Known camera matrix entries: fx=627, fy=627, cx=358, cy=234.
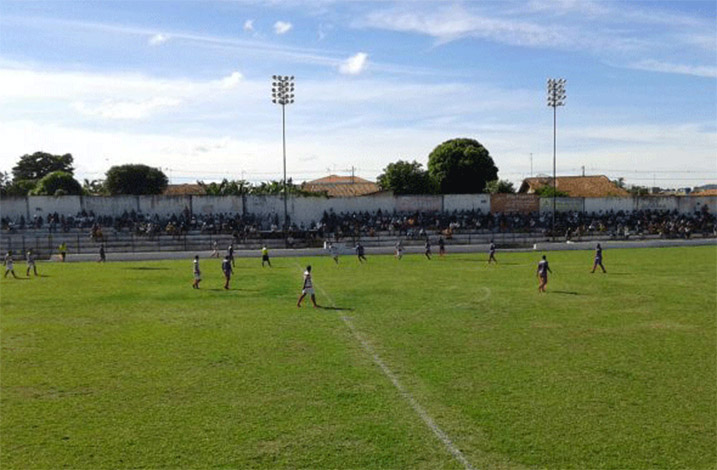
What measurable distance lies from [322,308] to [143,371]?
7.96 m

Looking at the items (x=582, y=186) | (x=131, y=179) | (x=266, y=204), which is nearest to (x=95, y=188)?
(x=131, y=179)

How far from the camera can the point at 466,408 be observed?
33.6 ft

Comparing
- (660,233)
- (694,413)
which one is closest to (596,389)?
(694,413)

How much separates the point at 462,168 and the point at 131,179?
134 feet

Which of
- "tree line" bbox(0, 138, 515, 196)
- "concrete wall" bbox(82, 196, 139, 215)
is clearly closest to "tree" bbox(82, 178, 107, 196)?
"tree line" bbox(0, 138, 515, 196)

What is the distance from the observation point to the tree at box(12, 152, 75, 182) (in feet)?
290

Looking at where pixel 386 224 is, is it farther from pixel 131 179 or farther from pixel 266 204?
pixel 131 179

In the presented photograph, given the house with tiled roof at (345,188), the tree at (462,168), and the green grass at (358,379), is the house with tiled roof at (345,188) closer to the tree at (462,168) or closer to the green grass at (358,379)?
the tree at (462,168)

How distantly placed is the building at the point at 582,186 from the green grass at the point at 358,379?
65.6m

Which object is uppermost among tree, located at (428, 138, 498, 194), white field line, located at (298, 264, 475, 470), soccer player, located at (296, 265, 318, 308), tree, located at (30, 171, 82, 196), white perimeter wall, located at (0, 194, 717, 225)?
tree, located at (428, 138, 498, 194)

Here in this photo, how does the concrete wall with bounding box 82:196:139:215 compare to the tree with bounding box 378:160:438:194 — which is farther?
the tree with bounding box 378:160:438:194

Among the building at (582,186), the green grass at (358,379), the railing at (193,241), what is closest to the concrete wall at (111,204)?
the railing at (193,241)

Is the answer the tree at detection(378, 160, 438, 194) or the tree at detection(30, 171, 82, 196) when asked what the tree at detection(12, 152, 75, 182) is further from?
the tree at detection(378, 160, 438, 194)

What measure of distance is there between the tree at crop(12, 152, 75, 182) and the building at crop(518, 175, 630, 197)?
66230 mm
